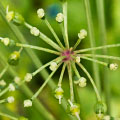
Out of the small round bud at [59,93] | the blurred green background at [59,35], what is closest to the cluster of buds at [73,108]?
the small round bud at [59,93]

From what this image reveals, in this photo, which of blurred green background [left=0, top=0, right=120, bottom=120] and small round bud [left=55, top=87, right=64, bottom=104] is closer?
small round bud [left=55, top=87, right=64, bottom=104]

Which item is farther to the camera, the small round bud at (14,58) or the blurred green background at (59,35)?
the blurred green background at (59,35)

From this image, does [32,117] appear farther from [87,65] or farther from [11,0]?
[11,0]

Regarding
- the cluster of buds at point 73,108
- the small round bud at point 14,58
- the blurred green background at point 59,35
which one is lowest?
the cluster of buds at point 73,108

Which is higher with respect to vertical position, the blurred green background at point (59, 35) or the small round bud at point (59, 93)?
the blurred green background at point (59, 35)

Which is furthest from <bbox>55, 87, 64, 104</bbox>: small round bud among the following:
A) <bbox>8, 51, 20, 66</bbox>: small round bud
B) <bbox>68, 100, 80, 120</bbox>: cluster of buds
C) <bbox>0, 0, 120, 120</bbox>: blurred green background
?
<bbox>0, 0, 120, 120</bbox>: blurred green background

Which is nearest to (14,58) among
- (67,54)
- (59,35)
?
(67,54)

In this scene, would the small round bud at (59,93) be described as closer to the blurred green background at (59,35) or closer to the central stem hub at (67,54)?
the central stem hub at (67,54)

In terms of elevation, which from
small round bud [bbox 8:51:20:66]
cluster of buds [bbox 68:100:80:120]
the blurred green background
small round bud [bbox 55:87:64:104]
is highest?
the blurred green background

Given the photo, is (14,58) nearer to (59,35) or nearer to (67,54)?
(67,54)

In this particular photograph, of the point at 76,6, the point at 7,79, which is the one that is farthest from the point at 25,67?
the point at 76,6

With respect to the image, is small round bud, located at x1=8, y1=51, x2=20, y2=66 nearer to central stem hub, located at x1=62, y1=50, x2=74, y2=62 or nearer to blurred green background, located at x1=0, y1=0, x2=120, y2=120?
central stem hub, located at x1=62, y1=50, x2=74, y2=62

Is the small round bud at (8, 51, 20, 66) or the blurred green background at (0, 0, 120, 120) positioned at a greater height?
the blurred green background at (0, 0, 120, 120)
